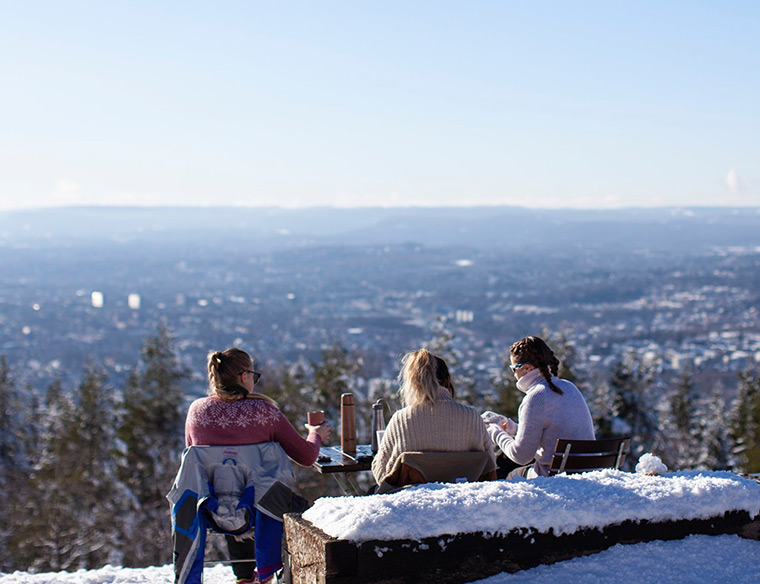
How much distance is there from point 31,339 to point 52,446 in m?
113

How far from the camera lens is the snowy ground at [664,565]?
3.21m

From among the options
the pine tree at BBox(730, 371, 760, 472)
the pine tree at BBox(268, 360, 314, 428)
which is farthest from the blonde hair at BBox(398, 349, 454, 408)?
the pine tree at BBox(730, 371, 760, 472)

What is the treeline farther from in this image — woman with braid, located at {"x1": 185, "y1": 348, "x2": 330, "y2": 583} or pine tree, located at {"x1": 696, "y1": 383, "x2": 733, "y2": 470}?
woman with braid, located at {"x1": 185, "y1": 348, "x2": 330, "y2": 583}

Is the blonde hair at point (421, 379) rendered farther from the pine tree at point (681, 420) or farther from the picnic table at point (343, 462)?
the pine tree at point (681, 420)

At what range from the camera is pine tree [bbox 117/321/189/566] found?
76.0 ft

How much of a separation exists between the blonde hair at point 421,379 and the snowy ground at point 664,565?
98cm

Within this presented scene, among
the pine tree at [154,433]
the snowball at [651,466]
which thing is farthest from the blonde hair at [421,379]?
the pine tree at [154,433]

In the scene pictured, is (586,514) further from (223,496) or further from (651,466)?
(223,496)

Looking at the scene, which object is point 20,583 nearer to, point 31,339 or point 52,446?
point 52,446

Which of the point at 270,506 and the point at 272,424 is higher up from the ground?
the point at 272,424

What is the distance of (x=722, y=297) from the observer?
552ft

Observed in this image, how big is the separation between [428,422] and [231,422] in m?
1.02

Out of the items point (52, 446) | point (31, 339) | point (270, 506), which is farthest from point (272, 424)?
point (31, 339)

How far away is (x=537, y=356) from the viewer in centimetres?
454
